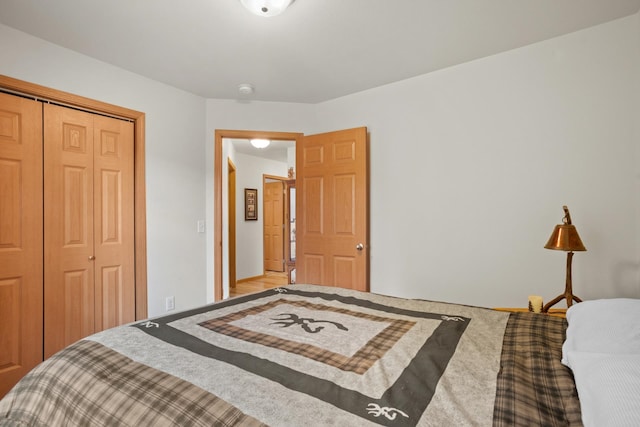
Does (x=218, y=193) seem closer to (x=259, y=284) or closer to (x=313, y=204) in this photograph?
(x=313, y=204)

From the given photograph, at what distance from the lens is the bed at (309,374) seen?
744 mm

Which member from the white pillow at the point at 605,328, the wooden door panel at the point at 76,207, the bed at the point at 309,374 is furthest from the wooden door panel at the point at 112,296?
the white pillow at the point at 605,328

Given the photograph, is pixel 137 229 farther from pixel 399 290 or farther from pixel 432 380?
pixel 432 380

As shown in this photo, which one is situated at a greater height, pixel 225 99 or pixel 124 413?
pixel 225 99

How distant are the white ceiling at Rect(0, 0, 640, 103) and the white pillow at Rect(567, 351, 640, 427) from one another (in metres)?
1.92

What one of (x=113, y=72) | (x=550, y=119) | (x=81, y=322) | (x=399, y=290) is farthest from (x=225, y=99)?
(x=550, y=119)

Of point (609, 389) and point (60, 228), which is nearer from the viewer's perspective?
point (609, 389)

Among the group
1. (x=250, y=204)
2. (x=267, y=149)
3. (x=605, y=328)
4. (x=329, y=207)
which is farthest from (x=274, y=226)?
(x=605, y=328)

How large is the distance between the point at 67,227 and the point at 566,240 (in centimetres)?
331

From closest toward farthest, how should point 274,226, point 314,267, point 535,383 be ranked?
point 535,383 → point 314,267 → point 274,226

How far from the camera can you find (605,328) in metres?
0.94

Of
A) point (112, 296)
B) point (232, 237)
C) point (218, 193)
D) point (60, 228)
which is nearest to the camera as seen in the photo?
point (60, 228)

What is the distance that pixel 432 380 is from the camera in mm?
887

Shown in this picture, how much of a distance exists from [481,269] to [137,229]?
289 cm
